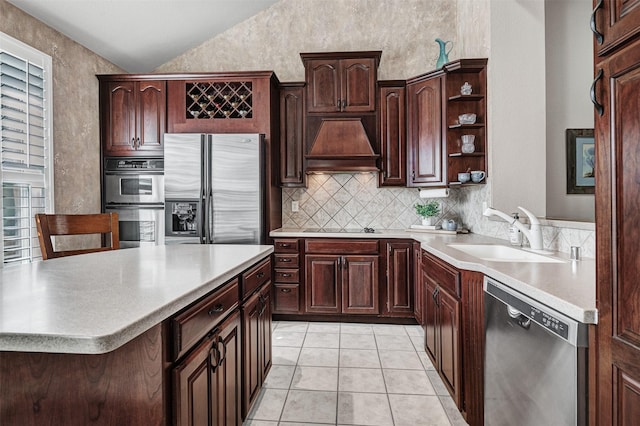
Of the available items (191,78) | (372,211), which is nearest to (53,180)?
(191,78)

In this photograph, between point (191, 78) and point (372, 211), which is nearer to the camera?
point (191, 78)

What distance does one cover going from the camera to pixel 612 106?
926mm

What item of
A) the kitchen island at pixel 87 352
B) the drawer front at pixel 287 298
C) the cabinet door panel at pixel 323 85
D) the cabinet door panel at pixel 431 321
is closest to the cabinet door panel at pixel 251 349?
the kitchen island at pixel 87 352

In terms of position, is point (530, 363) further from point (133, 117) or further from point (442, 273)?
point (133, 117)

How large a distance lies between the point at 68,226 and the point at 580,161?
358 cm

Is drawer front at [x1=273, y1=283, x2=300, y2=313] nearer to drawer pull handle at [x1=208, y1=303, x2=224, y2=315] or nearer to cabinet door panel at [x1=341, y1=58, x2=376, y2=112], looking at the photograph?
cabinet door panel at [x1=341, y1=58, x2=376, y2=112]

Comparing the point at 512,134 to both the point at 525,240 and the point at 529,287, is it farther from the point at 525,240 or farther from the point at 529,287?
the point at 529,287

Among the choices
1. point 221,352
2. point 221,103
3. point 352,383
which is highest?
point 221,103

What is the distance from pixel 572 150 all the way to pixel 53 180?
4.18 metres

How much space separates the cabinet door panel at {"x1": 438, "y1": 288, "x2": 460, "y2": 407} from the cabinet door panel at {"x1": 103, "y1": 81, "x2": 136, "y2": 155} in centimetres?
332

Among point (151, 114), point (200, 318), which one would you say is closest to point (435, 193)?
point (200, 318)

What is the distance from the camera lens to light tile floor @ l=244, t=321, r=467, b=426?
1.94 metres

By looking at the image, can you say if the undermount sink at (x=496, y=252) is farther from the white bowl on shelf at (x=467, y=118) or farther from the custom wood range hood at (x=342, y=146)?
the custom wood range hood at (x=342, y=146)

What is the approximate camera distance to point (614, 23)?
3.00 ft
